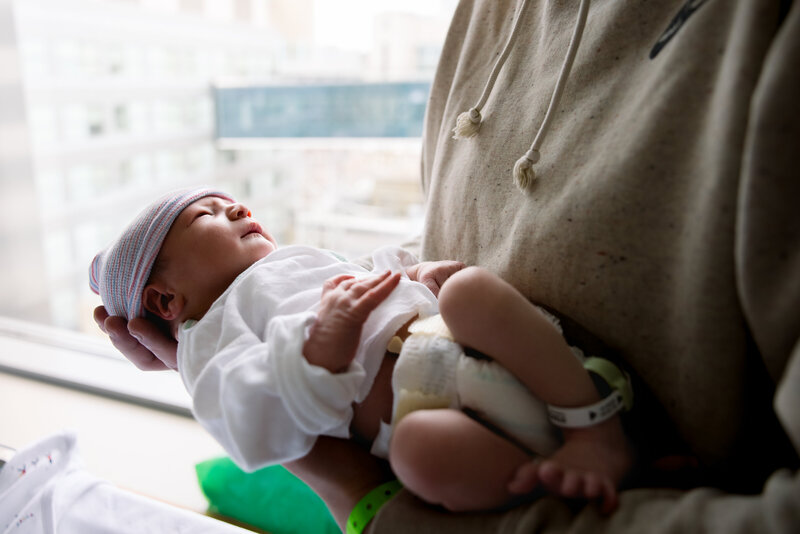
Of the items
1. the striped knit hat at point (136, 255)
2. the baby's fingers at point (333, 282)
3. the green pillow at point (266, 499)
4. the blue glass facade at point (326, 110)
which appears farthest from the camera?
the blue glass facade at point (326, 110)

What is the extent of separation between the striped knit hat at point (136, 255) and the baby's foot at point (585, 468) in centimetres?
55

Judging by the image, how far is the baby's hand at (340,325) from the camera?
57 cm

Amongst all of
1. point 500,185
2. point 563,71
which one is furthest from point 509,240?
point 563,71

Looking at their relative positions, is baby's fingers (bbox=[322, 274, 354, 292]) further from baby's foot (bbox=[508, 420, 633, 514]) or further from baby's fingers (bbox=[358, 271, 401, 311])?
baby's foot (bbox=[508, 420, 633, 514])

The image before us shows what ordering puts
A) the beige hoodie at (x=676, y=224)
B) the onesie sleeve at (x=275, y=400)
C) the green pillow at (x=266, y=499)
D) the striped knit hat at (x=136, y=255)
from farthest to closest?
the green pillow at (x=266, y=499) < the striped knit hat at (x=136, y=255) < the onesie sleeve at (x=275, y=400) < the beige hoodie at (x=676, y=224)

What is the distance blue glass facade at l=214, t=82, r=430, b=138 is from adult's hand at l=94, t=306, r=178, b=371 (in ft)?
3.12

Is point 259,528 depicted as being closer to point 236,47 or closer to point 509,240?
point 509,240

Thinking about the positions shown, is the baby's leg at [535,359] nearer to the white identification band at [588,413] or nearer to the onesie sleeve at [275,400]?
the white identification band at [588,413]

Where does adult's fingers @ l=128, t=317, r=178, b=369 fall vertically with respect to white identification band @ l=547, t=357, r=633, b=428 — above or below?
below

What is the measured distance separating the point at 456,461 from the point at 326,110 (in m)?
1.37

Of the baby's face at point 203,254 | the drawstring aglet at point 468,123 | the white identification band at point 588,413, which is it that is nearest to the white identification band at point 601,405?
the white identification band at point 588,413

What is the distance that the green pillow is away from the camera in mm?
1004

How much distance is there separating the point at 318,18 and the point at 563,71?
127 cm

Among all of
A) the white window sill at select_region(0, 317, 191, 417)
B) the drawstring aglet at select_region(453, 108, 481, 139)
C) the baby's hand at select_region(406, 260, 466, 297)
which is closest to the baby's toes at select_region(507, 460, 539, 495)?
the baby's hand at select_region(406, 260, 466, 297)
